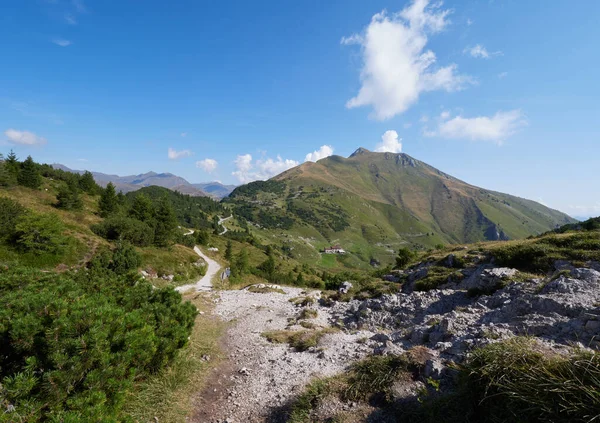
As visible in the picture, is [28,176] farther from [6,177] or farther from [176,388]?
[176,388]

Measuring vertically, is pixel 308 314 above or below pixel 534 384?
below

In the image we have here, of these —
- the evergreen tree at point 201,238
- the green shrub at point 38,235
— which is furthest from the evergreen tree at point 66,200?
the evergreen tree at point 201,238

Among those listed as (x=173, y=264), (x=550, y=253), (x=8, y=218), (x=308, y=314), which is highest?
(x=550, y=253)

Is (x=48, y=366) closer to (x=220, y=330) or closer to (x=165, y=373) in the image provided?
(x=165, y=373)

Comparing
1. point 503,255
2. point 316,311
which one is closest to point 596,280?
point 503,255

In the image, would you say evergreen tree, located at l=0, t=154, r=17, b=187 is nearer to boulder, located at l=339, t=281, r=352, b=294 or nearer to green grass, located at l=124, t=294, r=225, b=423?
green grass, located at l=124, t=294, r=225, b=423

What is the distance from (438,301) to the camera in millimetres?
16406

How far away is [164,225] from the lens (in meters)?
60.0

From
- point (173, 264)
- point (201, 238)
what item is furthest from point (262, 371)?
point (201, 238)

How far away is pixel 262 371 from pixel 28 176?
8210 cm

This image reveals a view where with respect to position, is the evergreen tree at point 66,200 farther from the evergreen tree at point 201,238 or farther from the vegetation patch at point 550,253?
the vegetation patch at point 550,253

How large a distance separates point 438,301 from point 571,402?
13.4 m

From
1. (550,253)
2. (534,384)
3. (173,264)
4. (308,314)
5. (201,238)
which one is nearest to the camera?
(534,384)

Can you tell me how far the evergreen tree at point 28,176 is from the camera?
6071cm
